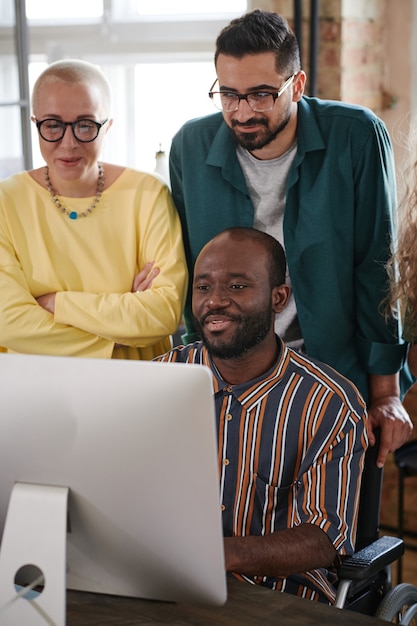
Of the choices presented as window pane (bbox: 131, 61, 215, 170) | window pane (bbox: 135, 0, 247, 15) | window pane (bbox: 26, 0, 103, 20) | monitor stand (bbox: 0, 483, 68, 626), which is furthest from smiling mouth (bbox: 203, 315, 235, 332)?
window pane (bbox: 26, 0, 103, 20)

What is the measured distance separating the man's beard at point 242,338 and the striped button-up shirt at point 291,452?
0.20 feet

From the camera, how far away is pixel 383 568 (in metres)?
1.84

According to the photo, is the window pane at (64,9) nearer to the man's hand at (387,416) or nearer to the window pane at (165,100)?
the window pane at (165,100)

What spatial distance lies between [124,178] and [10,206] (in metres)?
0.27

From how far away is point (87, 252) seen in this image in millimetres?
2115

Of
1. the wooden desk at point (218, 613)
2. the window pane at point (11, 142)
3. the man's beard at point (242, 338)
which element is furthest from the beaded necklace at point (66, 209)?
the window pane at point (11, 142)

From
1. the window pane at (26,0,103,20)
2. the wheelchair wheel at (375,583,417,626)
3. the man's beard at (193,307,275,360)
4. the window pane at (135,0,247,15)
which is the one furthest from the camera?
the window pane at (26,0,103,20)

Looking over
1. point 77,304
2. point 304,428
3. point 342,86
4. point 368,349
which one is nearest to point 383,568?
point 304,428

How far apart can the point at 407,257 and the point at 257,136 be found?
1.37ft

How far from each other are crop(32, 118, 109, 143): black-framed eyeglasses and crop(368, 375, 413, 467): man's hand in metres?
0.87

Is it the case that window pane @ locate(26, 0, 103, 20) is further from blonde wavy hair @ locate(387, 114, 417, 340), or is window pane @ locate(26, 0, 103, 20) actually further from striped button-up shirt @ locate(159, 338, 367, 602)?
striped button-up shirt @ locate(159, 338, 367, 602)

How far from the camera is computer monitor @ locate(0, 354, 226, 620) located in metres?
1.16

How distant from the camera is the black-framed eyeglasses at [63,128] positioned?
79.4 inches

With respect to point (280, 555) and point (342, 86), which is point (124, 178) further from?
point (342, 86)
